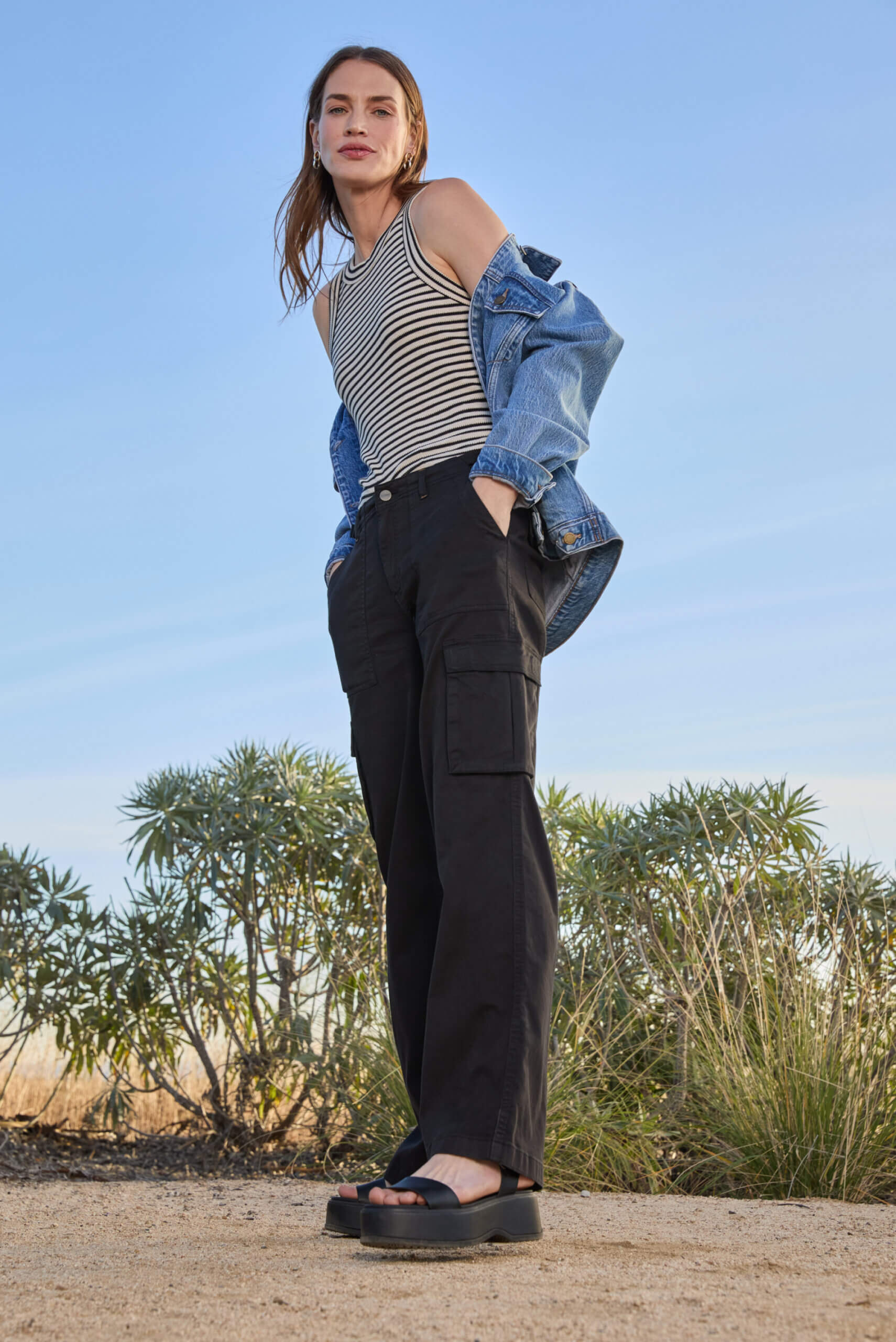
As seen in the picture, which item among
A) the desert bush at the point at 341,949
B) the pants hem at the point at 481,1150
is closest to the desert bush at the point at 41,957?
the desert bush at the point at 341,949

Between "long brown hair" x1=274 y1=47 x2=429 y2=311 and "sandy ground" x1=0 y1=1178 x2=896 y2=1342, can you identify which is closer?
"sandy ground" x1=0 y1=1178 x2=896 y2=1342

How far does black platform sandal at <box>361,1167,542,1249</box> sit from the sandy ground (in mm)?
31

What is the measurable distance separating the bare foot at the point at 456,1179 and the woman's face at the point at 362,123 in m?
1.86

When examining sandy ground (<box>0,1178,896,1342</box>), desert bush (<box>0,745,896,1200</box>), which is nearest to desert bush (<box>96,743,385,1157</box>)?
desert bush (<box>0,745,896,1200</box>)

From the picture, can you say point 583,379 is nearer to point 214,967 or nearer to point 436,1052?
point 436,1052

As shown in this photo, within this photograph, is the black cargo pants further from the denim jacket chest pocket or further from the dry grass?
the dry grass

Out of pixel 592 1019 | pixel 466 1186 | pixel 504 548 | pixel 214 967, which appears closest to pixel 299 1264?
pixel 466 1186

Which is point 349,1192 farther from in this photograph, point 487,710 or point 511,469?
point 511,469

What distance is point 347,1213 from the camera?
6.35 ft

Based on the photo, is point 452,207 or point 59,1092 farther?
point 59,1092

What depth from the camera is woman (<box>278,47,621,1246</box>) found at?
1803mm

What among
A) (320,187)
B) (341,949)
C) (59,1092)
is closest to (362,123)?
(320,187)

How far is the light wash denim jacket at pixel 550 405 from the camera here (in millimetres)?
1977

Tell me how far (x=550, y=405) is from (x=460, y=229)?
0.43 m
